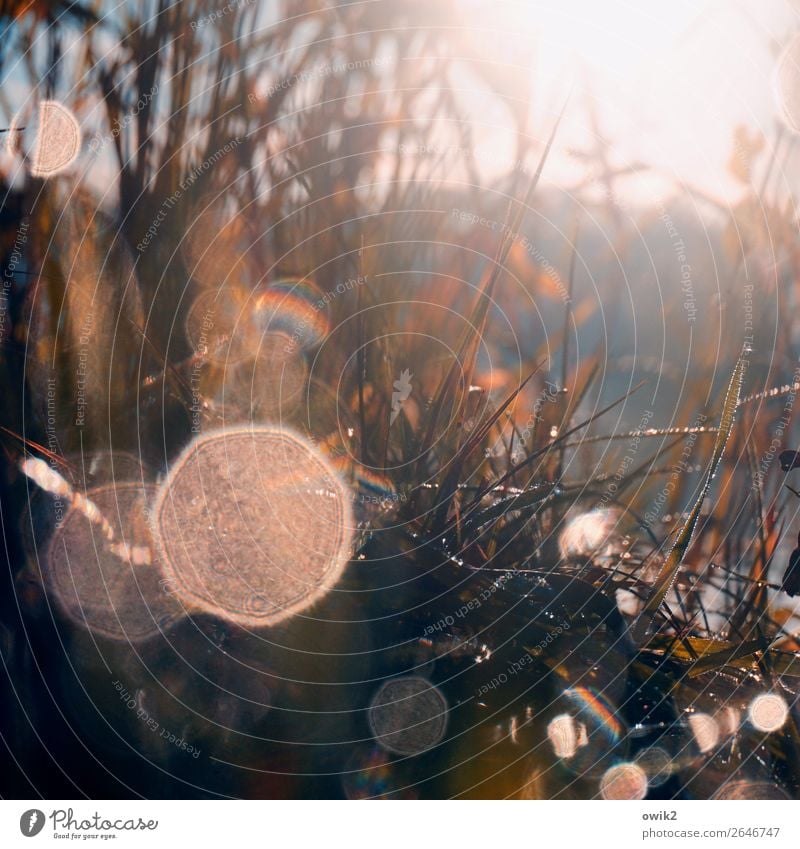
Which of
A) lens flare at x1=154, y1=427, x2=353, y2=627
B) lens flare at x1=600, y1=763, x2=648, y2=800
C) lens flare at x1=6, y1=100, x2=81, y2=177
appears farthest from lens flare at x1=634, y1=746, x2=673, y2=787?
lens flare at x1=6, y1=100, x2=81, y2=177

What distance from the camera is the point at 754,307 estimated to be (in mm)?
617

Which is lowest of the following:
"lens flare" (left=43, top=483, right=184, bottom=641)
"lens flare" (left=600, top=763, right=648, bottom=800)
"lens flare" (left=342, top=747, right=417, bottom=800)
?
"lens flare" (left=600, top=763, right=648, bottom=800)

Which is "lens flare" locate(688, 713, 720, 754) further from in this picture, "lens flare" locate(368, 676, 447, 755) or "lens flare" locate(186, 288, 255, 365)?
"lens flare" locate(186, 288, 255, 365)

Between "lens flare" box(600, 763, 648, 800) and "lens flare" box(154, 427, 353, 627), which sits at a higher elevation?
"lens flare" box(154, 427, 353, 627)

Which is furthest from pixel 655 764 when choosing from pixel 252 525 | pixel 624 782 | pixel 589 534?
pixel 252 525

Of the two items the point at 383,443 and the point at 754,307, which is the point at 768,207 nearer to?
the point at 754,307

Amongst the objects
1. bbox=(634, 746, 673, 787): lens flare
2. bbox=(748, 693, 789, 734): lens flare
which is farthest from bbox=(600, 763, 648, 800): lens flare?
bbox=(748, 693, 789, 734): lens flare

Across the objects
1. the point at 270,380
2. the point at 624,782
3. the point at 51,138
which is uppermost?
the point at 51,138

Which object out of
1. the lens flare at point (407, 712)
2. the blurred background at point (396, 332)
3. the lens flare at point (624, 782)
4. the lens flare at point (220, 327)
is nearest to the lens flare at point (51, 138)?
the blurred background at point (396, 332)

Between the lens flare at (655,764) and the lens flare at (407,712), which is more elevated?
the lens flare at (407,712)

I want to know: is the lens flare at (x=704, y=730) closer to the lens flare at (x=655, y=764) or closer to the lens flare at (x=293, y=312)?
the lens flare at (x=655, y=764)

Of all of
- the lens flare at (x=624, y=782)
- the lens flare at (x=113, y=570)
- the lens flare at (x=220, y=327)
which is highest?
the lens flare at (x=220, y=327)

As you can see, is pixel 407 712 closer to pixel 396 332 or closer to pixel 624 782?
pixel 624 782

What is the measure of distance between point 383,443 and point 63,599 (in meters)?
0.34
